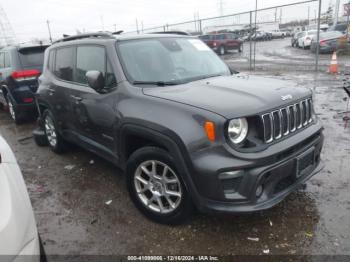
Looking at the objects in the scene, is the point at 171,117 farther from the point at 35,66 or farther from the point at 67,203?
the point at 35,66

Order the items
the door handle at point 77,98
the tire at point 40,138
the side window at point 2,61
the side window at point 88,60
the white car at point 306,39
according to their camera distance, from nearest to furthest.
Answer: the side window at point 88,60 < the door handle at point 77,98 < the tire at point 40,138 < the side window at point 2,61 < the white car at point 306,39

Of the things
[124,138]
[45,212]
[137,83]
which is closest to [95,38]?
[137,83]

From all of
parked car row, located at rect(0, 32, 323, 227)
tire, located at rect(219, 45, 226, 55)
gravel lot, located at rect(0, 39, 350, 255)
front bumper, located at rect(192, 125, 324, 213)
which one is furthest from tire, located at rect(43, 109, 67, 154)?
tire, located at rect(219, 45, 226, 55)

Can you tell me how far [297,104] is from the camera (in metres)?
3.06

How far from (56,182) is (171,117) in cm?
247

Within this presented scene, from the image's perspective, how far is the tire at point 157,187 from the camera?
2850 mm

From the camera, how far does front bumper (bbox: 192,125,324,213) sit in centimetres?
249

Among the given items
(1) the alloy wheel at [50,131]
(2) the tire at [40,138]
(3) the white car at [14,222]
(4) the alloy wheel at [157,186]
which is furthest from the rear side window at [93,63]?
(2) the tire at [40,138]

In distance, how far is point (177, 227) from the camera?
3.09 metres

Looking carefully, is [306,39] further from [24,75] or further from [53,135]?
[53,135]

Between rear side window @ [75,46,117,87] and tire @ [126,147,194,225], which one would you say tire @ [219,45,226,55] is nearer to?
rear side window @ [75,46,117,87]

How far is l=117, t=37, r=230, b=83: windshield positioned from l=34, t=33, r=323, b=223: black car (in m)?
0.01

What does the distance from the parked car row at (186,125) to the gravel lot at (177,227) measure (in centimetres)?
27

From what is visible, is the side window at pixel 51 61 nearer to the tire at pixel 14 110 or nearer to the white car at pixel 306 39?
the tire at pixel 14 110
